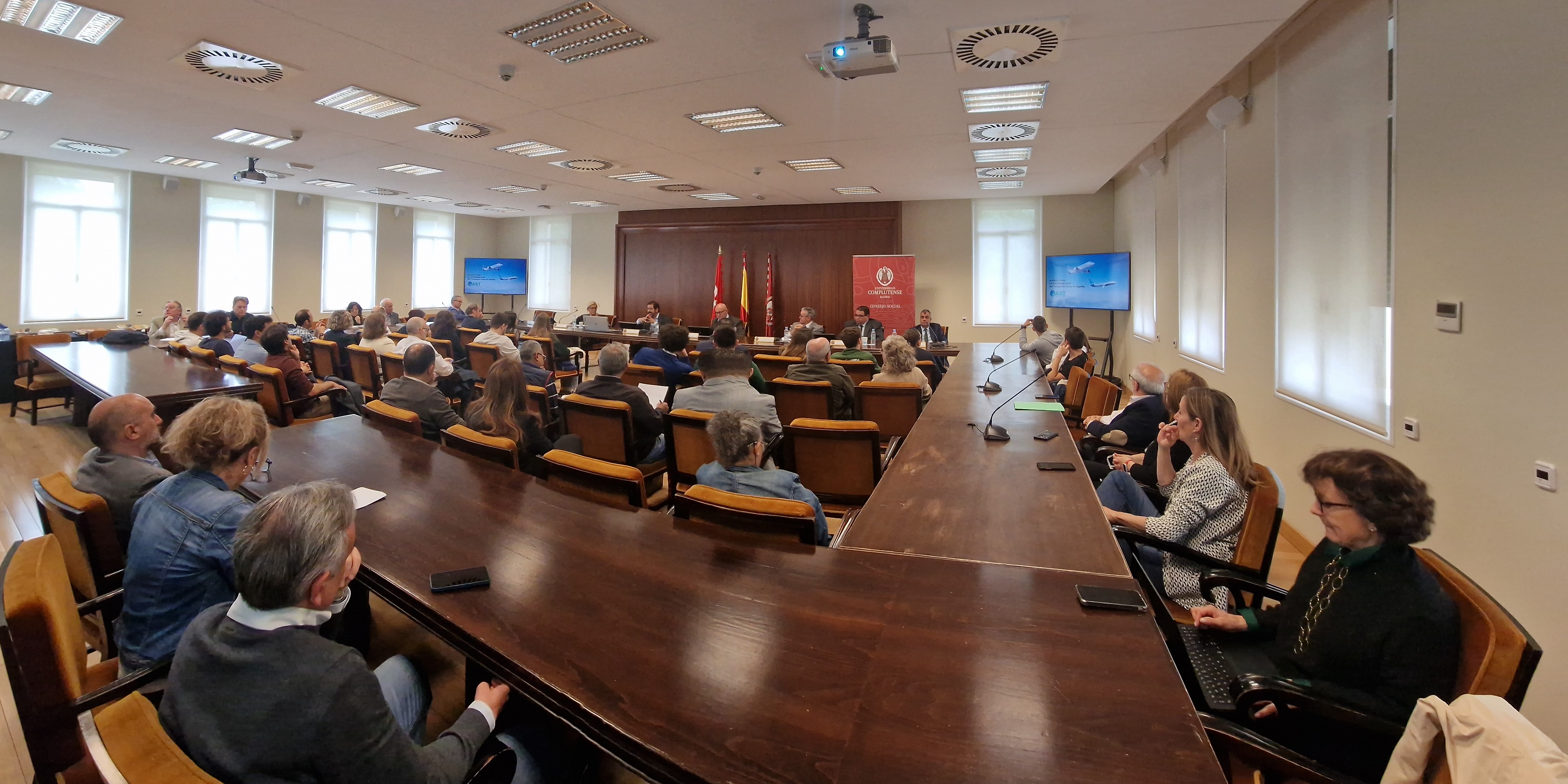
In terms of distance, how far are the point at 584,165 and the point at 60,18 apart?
15.7ft

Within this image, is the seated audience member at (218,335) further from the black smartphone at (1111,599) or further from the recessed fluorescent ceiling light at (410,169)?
the black smartphone at (1111,599)

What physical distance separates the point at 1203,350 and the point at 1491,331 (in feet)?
12.6

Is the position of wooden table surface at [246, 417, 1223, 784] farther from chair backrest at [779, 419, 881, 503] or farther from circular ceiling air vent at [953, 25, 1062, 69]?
circular ceiling air vent at [953, 25, 1062, 69]

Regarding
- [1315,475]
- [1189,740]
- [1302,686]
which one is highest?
[1315,475]

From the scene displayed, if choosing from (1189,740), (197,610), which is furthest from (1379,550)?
(197,610)

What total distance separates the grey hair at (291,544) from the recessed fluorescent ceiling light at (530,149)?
6.70 metres

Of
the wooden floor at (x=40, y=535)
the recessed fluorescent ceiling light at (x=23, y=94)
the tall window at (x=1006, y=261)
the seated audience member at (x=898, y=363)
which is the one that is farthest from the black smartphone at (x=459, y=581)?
the tall window at (x=1006, y=261)

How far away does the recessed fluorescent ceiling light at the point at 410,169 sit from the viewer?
28.3 feet

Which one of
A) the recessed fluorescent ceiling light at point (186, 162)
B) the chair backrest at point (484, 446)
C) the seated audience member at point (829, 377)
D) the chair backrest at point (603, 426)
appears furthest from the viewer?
the recessed fluorescent ceiling light at point (186, 162)

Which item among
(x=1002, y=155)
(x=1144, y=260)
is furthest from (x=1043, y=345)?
(x=1002, y=155)

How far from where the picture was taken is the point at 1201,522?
2246 millimetres

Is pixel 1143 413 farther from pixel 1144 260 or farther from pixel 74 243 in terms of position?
pixel 74 243

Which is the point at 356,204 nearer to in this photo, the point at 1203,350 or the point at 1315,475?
the point at 1203,350

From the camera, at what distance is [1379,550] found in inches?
59.4
